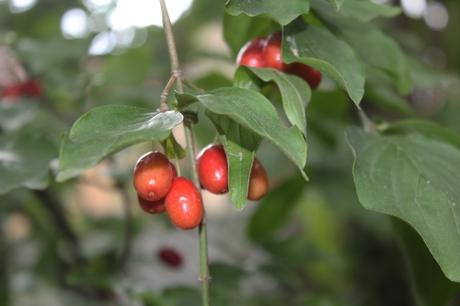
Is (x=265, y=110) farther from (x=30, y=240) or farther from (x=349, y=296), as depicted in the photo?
(x=349, y=296)

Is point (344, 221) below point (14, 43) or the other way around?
below

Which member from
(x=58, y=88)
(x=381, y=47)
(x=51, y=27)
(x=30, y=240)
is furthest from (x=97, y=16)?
(x=381, y=47)

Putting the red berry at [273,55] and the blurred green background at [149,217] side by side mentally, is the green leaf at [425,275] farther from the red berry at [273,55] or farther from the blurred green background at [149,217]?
the red berry at [273,55]

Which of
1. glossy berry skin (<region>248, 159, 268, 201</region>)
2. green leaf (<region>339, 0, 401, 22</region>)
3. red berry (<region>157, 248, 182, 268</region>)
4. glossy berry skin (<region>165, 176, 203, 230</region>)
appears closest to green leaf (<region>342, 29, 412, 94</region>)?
green leaf (<region>339, 0, 401, 22</region>)

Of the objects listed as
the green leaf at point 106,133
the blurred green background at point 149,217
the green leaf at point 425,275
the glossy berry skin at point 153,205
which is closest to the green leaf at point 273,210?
the blurred green background at point 149,217

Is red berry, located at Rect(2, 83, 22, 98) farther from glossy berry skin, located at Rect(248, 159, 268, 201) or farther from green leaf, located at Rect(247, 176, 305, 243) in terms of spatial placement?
glossy berry skin, located at Rect(248, 159, 268, 201)

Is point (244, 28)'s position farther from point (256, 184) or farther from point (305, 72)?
point (256, 184)

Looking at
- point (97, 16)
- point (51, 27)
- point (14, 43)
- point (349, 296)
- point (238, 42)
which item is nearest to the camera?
point (238, 42)
